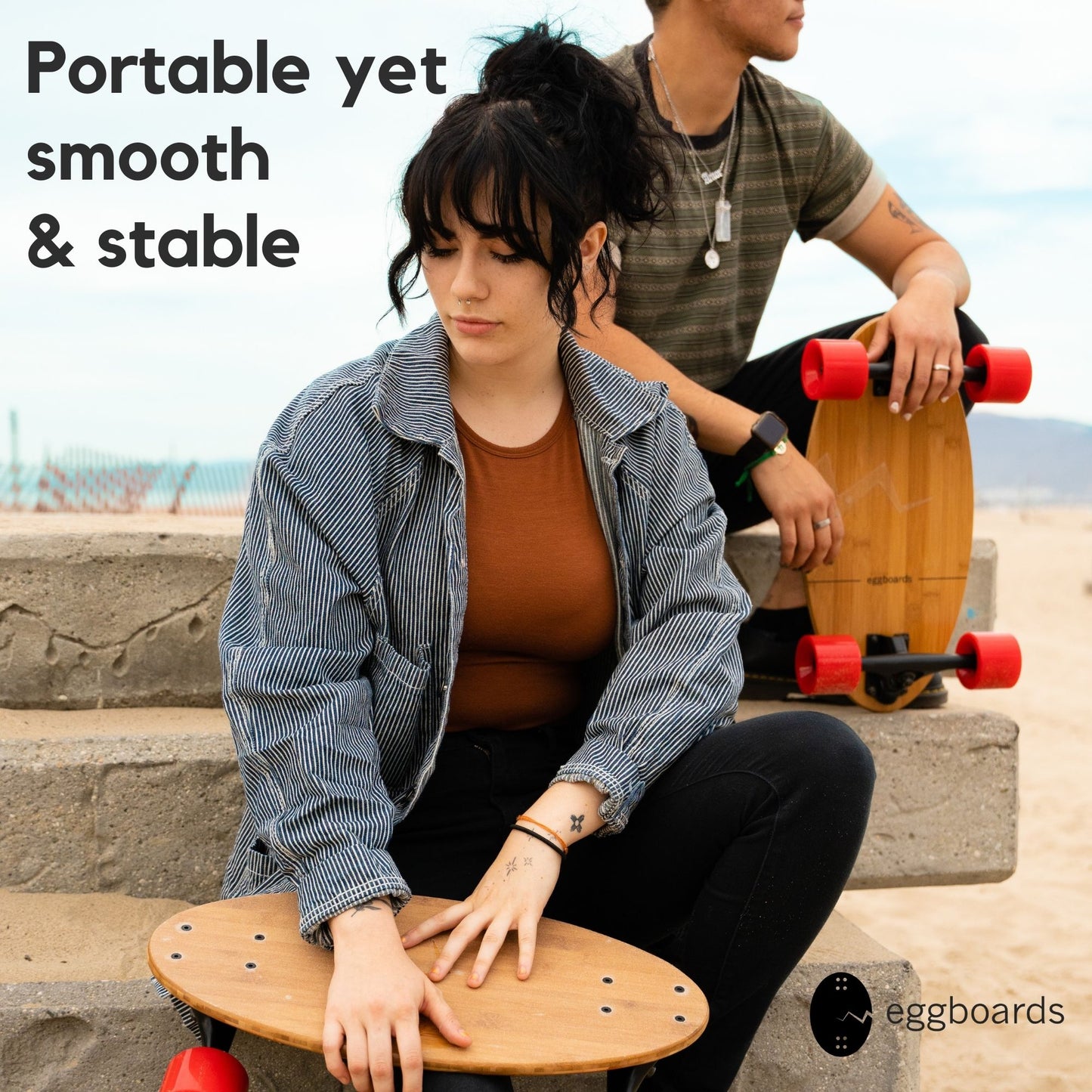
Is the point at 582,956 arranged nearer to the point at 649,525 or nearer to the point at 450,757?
the point at 450,757

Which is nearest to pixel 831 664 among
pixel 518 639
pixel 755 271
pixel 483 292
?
pixel 755 271

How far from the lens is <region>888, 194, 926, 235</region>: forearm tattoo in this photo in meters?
2.61

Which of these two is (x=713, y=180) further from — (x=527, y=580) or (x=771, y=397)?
(x=527, y=580)

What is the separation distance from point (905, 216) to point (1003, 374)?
1.62ft

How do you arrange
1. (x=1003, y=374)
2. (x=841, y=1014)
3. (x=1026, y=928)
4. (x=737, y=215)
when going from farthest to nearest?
(x=1026, y=928)
(x=737, y=215)
(x=1003, y=374)
(x=841, y=1014)

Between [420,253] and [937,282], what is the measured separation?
1279 millimetres

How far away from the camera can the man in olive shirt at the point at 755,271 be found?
90.0 inches

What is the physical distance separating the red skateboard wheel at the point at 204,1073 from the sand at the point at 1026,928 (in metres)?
1.53

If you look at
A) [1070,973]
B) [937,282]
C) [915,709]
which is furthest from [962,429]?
[1070,973]

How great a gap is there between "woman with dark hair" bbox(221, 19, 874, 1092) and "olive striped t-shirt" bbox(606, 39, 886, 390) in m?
0.73

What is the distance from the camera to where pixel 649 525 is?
1682mm

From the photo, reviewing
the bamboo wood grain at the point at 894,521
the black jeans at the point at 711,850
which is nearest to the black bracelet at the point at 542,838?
the black jeans at the point at 711,850

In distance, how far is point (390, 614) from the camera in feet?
5.11

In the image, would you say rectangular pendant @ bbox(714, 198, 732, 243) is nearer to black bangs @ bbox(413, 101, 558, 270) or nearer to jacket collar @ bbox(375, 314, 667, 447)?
jacket collar @ bbox(375, 314, 667, 447)
